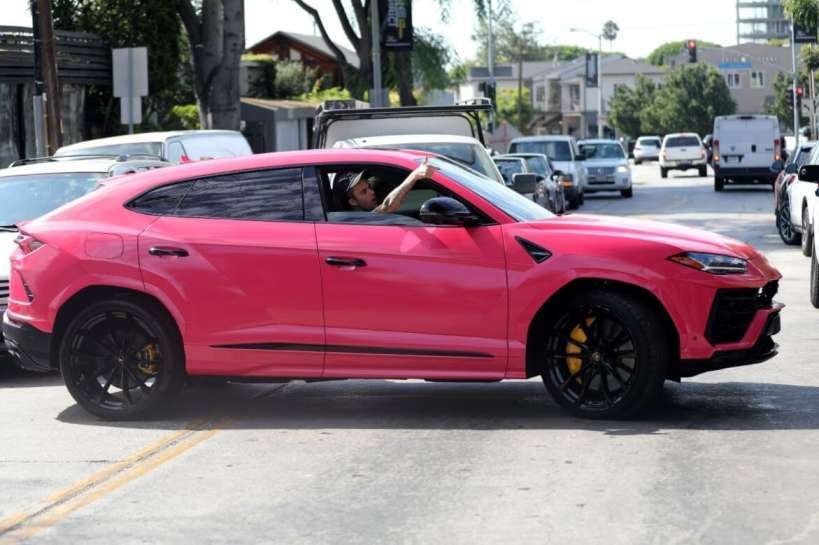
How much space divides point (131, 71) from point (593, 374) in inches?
682

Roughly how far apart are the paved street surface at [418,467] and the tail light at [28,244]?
1.06 m

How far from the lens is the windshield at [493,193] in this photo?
31.5ft

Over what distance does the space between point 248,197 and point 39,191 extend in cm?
482

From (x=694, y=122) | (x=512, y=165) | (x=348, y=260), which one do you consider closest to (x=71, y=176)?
(x=348, y=260)

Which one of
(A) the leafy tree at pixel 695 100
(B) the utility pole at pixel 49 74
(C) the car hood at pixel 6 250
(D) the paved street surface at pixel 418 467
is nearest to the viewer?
(D) the paved street surface at pixel 418 467

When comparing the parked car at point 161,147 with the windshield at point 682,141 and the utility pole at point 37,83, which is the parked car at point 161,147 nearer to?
the utility pole at point 37,83

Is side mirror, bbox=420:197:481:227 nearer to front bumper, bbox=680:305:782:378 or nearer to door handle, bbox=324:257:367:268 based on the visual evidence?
door handle, bbox=324:257:367:268

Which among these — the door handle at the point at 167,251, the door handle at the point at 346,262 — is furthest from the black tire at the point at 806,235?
the door handle at the point at 167,251

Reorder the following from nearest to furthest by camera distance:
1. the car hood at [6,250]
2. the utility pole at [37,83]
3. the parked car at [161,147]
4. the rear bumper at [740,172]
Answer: the car hood at [6,250], the parked car at [161,147], the utility pole at [37,83], the rear bumper at [740,172]

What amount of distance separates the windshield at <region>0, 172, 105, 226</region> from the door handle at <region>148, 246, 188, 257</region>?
4284mm

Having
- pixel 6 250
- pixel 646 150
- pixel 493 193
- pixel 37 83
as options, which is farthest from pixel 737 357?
pixel 646 150

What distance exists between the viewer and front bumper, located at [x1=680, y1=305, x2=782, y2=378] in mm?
9180

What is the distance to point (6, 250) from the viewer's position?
12625mm

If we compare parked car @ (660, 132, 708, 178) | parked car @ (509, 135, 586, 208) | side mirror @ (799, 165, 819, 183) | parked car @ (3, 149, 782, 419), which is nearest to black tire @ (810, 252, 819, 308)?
side mirror @ (799, 165, 819, 183)
